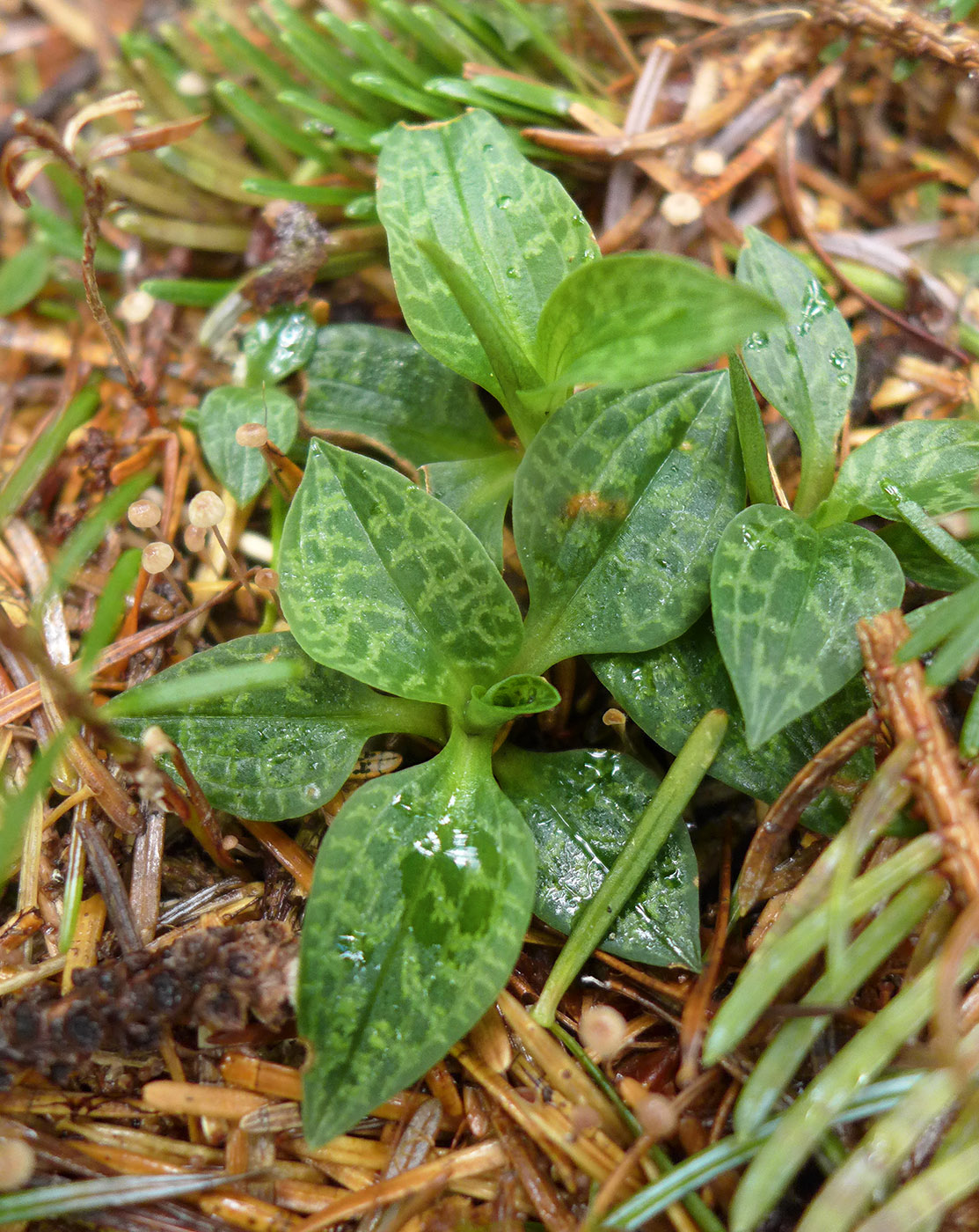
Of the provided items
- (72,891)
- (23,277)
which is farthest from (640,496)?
(23,277)

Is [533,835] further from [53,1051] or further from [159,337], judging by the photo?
[159,337]

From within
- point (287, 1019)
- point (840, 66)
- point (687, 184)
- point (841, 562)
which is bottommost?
point (287, 1019)

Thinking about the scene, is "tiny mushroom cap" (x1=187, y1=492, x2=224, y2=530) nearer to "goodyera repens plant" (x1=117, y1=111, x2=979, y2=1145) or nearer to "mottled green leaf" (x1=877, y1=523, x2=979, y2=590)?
"goodyera repens plant" (x1=117, y1=111, x2=979, y2=1145)

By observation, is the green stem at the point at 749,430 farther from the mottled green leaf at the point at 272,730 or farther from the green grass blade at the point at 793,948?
the mottled green leaf at the point at 272,730

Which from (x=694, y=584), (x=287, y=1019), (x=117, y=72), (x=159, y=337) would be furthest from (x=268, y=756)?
(x=117, y=72)

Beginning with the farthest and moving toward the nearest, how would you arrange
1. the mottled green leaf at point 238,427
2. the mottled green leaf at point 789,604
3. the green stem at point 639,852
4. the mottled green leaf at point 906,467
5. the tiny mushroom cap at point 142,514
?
the mottled green leaf at point 238,427 < the tiny mushroom cap at point 142,514 < the mottled green leaf at point 906,467 < the green stem at point 639,852 < the mottled green leaf at point 789,604

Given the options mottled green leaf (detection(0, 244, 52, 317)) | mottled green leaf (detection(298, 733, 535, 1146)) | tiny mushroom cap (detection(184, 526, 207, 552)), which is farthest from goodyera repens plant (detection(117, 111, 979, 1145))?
mottled green leaf (detection(0, 244, 52, 317))

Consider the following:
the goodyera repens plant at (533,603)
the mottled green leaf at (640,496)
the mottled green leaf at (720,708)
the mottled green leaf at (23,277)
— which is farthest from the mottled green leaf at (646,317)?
the mottled green leaf at (23,277)
